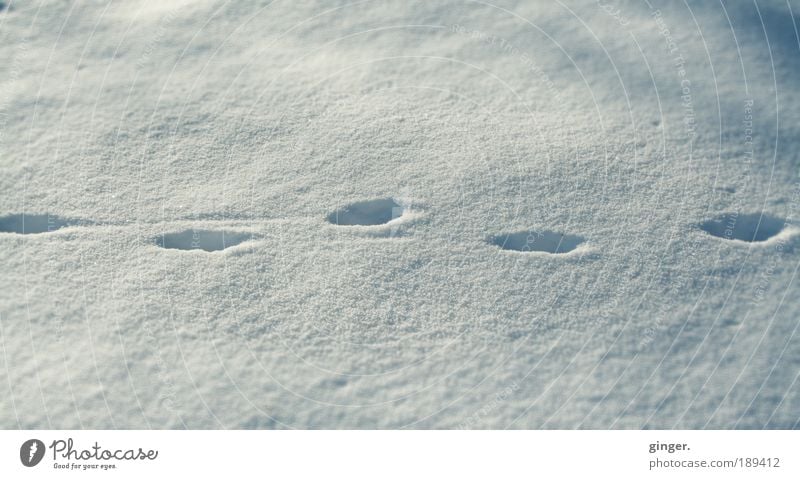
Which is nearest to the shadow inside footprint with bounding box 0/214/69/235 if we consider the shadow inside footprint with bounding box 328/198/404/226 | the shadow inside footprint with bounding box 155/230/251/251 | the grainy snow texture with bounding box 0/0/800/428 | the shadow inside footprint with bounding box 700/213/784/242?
the grainy snow texture with bounding box 0/0/800/428

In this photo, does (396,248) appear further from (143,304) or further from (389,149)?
(143,304)

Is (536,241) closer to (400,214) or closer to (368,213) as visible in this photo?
(400,214)

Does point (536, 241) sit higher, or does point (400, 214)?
point (400, 214)
